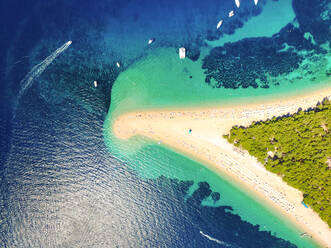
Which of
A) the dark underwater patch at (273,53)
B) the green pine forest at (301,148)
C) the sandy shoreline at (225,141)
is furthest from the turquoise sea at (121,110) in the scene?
the green pine forest at (301,148)

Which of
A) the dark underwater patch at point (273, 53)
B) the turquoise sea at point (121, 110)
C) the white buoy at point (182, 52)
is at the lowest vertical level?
the turquoise sea at point (121, 110)

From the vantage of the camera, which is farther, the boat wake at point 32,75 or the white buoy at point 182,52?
the boat wake at point 32,75

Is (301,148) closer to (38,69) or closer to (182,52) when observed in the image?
(182,52)

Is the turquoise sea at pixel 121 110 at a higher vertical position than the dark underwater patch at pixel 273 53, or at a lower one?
lower

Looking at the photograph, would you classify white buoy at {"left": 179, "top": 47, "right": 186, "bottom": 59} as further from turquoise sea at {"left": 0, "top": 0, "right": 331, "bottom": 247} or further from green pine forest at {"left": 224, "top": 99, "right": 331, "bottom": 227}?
green pine forest at {"left": 224, "top": 99, "right": 331, "bottom": 227}

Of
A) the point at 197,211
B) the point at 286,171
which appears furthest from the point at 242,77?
the point at 197,211

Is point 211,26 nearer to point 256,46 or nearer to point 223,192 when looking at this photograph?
point 256,46

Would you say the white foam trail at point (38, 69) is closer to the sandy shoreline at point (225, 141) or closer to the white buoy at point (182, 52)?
the sandy shoreline at point (225, 141)
